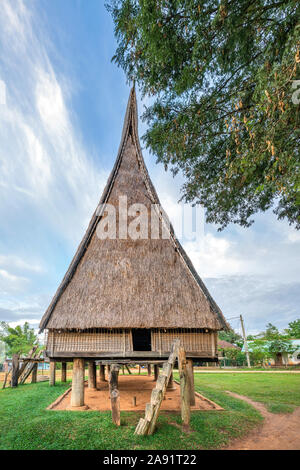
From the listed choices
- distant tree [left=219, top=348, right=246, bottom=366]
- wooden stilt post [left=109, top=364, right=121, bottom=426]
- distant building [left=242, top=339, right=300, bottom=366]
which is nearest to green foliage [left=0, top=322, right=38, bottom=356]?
distant tree [left=219, top=348, right=246, bottom=366]

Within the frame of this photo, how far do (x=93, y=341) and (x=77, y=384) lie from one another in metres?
1.32

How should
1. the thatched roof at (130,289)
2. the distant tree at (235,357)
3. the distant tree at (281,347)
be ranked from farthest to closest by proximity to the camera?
the distant tree at (235,357) → the distant tree at (281,347) → the thatched roof at (130,289)

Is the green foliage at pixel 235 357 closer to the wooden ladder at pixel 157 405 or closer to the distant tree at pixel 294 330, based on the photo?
the distant tree at pixel 294 330

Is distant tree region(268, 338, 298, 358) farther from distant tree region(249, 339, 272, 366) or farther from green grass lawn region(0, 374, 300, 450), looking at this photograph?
green grass lawn region(0, 374, 300, 450)

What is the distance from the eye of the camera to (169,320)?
6.53 metres

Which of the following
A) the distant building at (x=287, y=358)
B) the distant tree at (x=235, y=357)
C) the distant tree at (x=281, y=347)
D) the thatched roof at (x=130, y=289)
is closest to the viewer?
the thatched roof at (x=130, y=289)

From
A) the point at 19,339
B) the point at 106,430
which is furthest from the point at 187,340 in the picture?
the point at 19,339

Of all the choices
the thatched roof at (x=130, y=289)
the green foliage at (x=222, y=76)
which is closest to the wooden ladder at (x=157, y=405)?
the thatched roof at (x=130, y=289)

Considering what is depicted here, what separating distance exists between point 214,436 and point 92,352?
331 cm

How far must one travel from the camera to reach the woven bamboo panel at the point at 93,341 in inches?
262

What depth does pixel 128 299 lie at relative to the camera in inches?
268

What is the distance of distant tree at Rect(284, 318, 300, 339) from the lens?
1153 inches

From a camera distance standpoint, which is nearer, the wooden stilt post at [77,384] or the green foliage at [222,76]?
the green foliage at [222,76]
